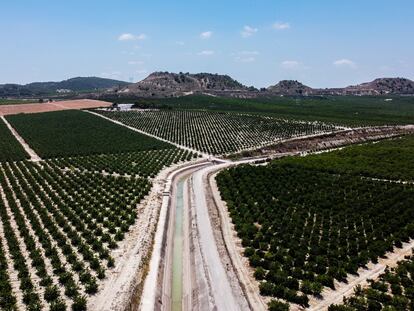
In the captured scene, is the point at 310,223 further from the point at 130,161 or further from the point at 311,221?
the point at 130,161

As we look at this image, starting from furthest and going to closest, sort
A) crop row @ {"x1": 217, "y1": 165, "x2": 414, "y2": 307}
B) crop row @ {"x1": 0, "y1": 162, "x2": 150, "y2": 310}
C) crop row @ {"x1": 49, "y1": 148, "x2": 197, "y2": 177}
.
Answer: crop row @ {"x1": 49, "y1": 148, "x2": 197, "y2": 177}
crop row @ {"x1": 217, "y1": 165, "x2": 414, "y2": 307}
crop row @ {"x1": 0, "y1": 162, "x2": 150, "y2": 310}

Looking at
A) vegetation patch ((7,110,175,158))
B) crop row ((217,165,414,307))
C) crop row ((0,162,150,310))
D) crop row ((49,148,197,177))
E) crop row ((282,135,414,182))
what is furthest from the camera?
vegetation patch ((7,110,175,158))

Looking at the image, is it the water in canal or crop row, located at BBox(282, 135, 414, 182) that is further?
crop row, located at BBox(282, 135, 414, 182)

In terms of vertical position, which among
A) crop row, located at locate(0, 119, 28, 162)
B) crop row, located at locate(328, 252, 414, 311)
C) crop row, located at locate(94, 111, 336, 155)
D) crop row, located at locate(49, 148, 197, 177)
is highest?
crop row, located at locate(94, 111, 336, 155)

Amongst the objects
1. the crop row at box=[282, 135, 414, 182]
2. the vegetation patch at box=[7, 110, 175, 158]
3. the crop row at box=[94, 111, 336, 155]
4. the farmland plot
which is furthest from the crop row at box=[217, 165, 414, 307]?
the vegetation patch at box=[7, 110, 175, 158]

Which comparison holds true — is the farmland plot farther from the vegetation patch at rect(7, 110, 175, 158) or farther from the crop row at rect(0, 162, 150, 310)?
the vegetation patch at rect(7, 110, 175, 158)

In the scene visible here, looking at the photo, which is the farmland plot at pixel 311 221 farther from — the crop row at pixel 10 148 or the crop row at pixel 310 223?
the crop row at pixel 10 148

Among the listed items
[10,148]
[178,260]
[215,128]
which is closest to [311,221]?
[178,260]

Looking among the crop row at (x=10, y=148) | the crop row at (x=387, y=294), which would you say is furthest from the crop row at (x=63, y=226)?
the crop row at (x=387, y=294)
